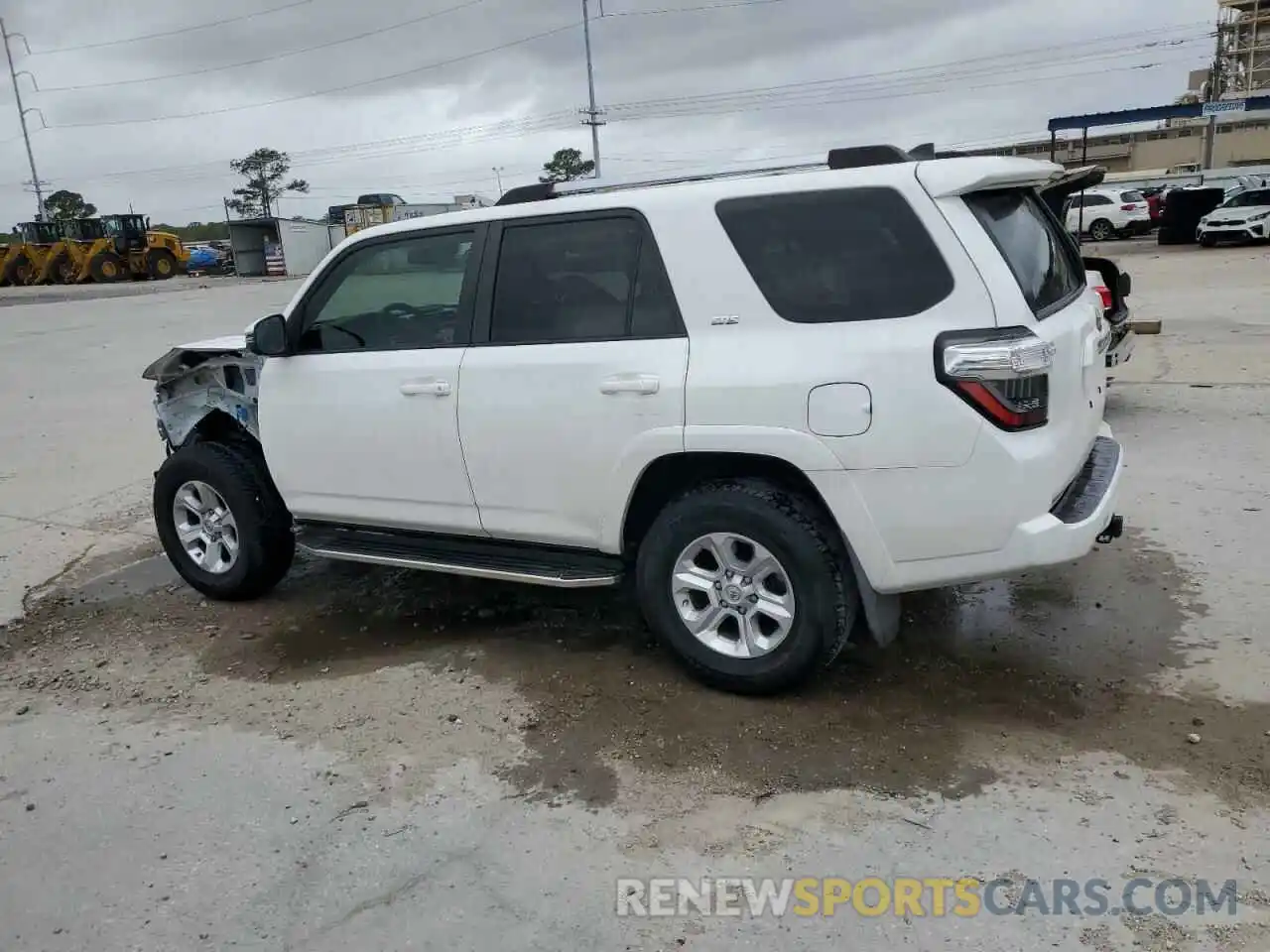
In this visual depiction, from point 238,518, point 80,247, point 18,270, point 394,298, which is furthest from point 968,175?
point 18,270

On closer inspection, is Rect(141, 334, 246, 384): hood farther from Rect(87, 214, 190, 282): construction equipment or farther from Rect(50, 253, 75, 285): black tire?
Rect(50, 253, 75, 285): black tire

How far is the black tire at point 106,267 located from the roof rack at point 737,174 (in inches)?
1776

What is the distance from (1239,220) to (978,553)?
95.3 ft

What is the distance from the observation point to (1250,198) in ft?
91.7

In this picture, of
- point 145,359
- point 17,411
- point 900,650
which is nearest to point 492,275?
point 900,650

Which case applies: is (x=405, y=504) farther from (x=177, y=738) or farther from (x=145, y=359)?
(x=145, y=359)

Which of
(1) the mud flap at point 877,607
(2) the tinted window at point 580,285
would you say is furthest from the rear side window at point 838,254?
(1) the mud flap at point 877,607

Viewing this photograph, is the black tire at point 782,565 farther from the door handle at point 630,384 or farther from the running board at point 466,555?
the door handle at point 630,384

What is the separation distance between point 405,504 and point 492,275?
3.55 ft

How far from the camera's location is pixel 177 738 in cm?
396

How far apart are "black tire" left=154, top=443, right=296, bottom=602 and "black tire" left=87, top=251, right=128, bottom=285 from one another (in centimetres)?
4363

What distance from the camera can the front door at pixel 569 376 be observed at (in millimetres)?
3842

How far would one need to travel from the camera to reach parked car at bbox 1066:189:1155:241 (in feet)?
113

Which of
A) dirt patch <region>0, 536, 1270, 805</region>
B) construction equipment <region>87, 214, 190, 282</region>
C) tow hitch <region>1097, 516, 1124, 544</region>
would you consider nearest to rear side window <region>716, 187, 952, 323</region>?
tow hitch <region>1097, 516, 1124, 544</region>
